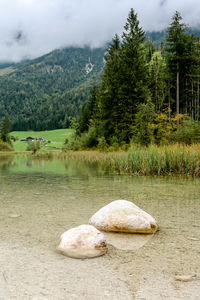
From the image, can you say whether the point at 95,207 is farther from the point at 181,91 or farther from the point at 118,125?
the point at 181,91

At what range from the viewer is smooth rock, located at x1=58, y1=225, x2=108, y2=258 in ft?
9.25

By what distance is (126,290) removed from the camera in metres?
2.08

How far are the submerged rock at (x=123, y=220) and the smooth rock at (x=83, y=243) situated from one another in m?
0.76

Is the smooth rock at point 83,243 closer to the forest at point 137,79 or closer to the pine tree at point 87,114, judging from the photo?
the forest at point 137,79

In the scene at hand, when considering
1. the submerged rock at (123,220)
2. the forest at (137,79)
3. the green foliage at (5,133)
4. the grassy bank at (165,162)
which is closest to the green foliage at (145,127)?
the forest at (137,79)

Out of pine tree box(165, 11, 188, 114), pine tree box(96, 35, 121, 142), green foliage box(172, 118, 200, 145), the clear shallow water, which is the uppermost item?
pine tree box(165, 11, 188, 114)

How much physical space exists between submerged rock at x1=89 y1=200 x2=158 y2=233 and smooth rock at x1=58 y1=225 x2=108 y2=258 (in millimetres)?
756

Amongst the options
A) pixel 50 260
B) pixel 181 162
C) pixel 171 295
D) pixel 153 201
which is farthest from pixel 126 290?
pixel 181 162

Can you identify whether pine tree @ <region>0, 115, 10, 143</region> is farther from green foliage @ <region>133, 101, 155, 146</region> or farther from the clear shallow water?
the clear shallow water

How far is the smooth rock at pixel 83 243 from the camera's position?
282 centimetres

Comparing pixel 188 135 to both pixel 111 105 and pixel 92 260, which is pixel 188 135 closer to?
pixel 111 105

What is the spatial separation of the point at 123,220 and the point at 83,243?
0.97 metres

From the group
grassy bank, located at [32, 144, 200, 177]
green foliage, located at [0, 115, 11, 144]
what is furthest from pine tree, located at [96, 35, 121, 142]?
green foliage, located at [0, 115, 11, 144]

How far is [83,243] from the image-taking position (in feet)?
9.47
